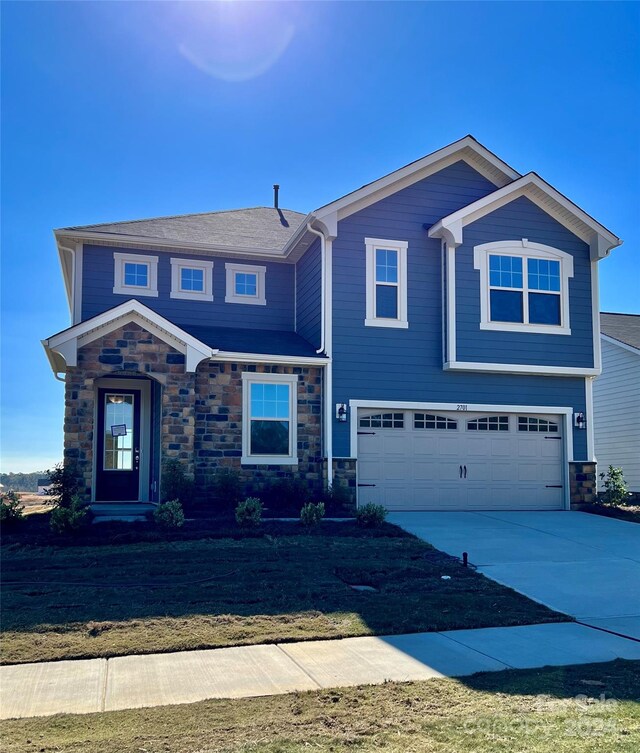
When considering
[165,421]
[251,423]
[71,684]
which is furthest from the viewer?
[251,423]

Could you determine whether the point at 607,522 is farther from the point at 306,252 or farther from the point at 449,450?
the point at 306,252

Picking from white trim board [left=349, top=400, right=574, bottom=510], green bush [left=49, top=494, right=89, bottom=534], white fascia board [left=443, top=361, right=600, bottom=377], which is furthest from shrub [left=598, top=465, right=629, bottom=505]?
green bush [left=49, top=494, right=89, bottom=534]

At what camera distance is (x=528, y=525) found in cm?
1400

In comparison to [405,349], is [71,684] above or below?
below

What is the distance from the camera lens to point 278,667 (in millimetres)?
6121

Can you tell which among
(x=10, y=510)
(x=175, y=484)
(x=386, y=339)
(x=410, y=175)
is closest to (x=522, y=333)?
(x=386, y=339)

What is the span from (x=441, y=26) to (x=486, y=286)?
5.45 m

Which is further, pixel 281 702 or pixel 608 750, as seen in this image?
pixel 281 702

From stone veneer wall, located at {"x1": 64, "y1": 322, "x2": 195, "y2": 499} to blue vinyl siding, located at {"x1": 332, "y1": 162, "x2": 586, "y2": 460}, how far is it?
120 inches

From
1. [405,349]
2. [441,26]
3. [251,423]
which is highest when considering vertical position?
[441,26]

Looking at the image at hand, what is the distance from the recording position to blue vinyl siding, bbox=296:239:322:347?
1567cm

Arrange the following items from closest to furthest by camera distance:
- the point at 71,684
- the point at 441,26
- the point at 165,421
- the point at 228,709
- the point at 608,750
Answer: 1. the point at 608,750
2. the point at 228,709
3. the point at 71,684
4. the point at 441,26
5. the point at 165,421

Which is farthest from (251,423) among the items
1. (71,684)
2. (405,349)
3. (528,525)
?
(71,684)

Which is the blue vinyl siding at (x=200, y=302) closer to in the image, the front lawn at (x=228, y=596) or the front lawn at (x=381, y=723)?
the front lawn at (x=228, y=596)
